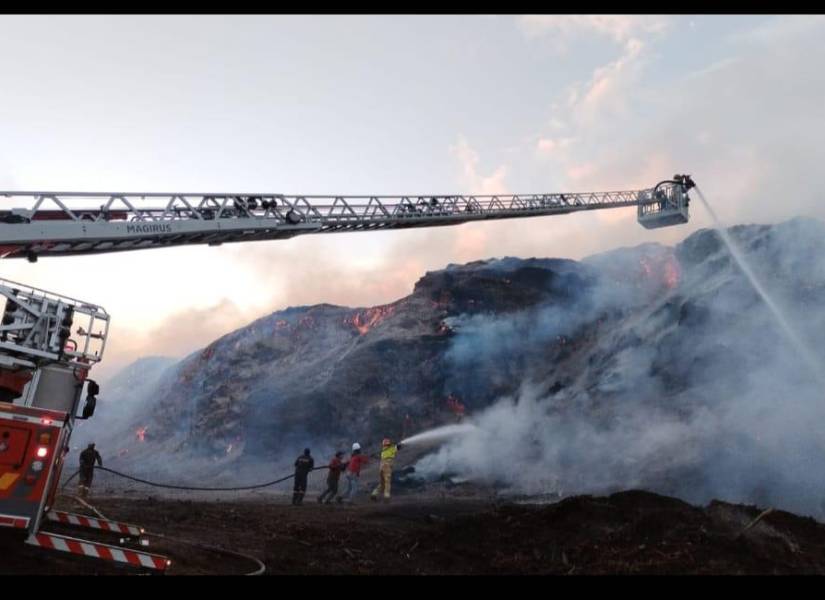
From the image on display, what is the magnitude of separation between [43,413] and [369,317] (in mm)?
34457

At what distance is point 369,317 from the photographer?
42.3 m

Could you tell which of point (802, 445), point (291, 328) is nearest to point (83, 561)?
point (802, 445)

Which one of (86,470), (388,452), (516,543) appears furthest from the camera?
(388,452)

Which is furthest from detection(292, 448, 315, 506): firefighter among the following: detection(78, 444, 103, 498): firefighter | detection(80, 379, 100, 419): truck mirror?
Answer: detection(80, 379, 100, 419): truck mirror

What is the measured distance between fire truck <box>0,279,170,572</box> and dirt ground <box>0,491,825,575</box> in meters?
0.34

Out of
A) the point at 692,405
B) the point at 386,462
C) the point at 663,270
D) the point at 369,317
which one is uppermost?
the point at 663,270

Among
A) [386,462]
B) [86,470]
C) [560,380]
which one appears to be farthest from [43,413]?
[560,380]

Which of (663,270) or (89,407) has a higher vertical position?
(663,270)

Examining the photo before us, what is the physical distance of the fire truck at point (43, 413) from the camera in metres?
7.44

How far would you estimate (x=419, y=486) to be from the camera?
2217 cm

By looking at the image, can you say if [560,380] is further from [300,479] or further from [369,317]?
[300,479]

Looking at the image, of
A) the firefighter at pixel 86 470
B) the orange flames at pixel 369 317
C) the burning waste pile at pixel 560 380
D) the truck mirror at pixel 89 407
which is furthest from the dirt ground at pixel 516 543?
the orange flames at pixel 369 317

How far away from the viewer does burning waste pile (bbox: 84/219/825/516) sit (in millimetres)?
17688

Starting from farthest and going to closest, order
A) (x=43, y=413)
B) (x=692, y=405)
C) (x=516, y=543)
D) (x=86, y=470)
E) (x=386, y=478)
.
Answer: (x=692, y=405), (x=386, y=478), (x=86, y=470), (x=516, y=543), (x=43, y=413)
